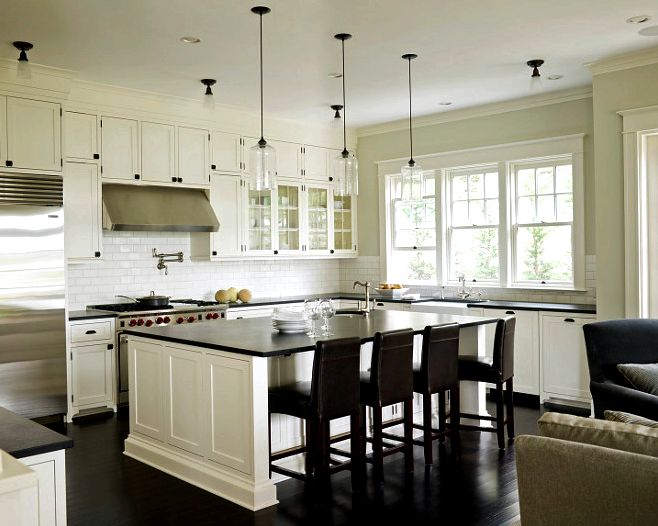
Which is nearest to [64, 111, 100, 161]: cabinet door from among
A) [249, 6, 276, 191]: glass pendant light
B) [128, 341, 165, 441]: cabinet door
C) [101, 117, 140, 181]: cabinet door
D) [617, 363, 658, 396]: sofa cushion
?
[101, 117, 140, 181]: cabinet door

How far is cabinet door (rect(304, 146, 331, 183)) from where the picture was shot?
8219 mm

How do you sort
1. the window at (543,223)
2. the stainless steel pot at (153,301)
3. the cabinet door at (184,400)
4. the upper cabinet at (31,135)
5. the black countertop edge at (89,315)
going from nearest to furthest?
the cabinet door at (184,400) < the upper cabinet at (31,135) < the black countertop edge at (89,315) < the stainless steel pot at (153,301) < the window at (543,223)

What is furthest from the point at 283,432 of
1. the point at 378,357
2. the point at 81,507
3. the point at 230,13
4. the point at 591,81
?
the point at 591,81

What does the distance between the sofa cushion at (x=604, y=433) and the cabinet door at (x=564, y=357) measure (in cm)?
402

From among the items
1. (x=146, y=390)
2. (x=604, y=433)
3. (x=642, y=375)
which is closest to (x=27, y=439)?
(x=604, y=433)

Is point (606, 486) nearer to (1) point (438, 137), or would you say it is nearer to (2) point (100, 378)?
(2) point (100, 378)

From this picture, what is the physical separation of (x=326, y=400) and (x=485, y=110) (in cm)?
467

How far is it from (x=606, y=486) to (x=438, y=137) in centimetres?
625

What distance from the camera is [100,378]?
19.9ft

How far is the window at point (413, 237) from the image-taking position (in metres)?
8.12

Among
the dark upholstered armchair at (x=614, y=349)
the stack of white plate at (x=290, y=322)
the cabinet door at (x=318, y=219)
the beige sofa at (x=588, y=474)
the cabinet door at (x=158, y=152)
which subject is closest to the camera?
the beige sofa at (x=588, y=474)

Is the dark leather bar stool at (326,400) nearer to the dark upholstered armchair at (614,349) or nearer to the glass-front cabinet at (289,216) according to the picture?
the dark upholstered armchair at (614,349)

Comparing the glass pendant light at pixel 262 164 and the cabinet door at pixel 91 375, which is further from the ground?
the glass pendant light at pixel 262 164

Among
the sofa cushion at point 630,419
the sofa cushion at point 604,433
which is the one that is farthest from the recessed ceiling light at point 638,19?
the sofa cushion at point 604,433
